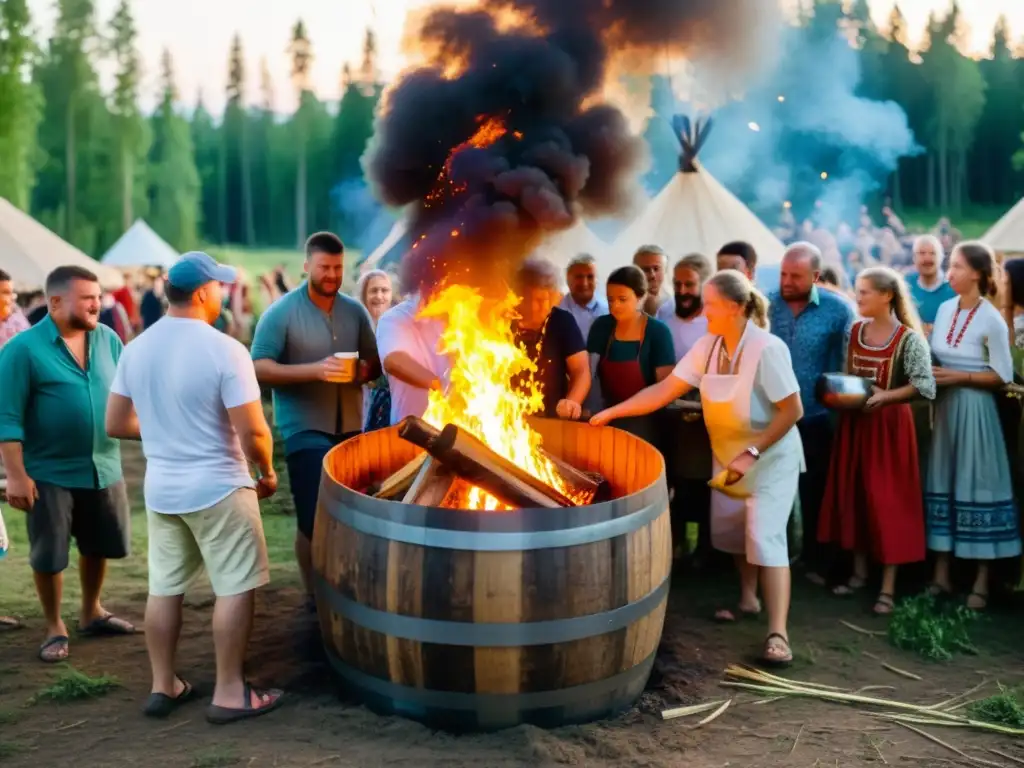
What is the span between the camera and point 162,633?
3715 millimetres

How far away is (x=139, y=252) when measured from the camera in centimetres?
1897

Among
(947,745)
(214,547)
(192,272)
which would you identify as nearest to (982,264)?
(947,745)

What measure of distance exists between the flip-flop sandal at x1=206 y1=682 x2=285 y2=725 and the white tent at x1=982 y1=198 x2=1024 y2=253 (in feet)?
31.0

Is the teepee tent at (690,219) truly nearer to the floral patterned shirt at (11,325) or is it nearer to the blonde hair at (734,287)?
the blonde hair at (734,287)

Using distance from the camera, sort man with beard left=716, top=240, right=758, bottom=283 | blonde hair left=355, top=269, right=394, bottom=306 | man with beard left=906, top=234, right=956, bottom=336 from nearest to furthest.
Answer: man with beard left=716, top=240, right=758, bottom=283
blonde hair left=355, top=269, right=394, bottom=306
man with beard left=906, top=234, right=956, bottom=336

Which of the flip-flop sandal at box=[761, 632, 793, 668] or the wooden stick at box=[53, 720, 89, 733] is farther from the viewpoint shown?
the flip-flop sandal at box=[761, 632, 793, 668]

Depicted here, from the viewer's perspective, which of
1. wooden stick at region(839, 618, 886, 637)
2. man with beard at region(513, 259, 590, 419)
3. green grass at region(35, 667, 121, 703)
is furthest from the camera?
man with beard at region(513, 259, 590, 419)

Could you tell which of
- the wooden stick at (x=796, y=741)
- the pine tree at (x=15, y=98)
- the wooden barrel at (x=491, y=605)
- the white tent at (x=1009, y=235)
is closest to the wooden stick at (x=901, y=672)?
the wooden stick at (x=796, y=741)

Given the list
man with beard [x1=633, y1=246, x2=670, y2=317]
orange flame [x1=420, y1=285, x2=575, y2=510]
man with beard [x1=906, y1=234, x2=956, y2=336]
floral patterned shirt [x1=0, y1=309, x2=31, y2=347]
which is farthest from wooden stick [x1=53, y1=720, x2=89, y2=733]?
man with beard [x1=906, y1=234, x2=956, y2=336]

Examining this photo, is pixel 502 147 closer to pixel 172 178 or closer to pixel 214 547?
pixel 214 547

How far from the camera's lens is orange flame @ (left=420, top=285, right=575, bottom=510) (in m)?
4.51

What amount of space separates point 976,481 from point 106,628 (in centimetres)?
468

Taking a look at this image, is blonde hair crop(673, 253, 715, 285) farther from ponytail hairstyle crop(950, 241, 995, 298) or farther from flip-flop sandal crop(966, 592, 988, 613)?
flip-flop sandal crop(966, 592, 988, 613)

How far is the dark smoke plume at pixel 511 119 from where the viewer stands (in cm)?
428
